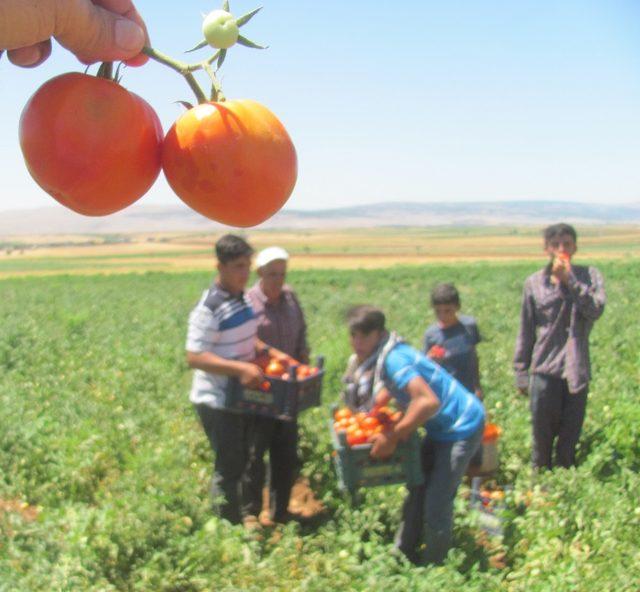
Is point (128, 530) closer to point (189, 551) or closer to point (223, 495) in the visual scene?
point (189, 551)

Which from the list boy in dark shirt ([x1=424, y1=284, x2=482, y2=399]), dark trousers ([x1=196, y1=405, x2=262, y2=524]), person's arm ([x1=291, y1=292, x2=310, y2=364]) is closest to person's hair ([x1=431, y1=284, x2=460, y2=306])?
boy in dark shirt ([x1=424, y1=284, x2=482, y2=399])

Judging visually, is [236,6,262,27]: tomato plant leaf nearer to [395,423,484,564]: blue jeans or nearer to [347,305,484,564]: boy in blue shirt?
[347,305,484,564]: boy in blue shirt

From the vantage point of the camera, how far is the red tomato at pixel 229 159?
0.81 metres

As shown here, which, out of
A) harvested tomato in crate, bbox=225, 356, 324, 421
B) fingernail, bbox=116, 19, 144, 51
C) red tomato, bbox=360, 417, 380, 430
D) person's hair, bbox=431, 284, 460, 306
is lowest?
red tomato, bbox=360, 417, 380, 430

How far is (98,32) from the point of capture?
835 millimetres

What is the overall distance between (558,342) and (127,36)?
393 centimetres

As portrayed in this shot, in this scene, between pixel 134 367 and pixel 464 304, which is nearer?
pixel 134 367

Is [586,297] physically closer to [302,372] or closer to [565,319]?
[565,319]

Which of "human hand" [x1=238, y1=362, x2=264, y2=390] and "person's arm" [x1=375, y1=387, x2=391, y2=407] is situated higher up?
"human hand" [x1=238, y1=362, x2=264, y2=390]

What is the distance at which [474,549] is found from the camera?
4023 millimetres

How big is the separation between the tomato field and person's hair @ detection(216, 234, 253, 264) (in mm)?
1274

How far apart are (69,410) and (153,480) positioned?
2.27m

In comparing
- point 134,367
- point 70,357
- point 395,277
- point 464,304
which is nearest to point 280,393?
point 134,367

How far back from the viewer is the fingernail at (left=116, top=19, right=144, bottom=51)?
0.82 meters
